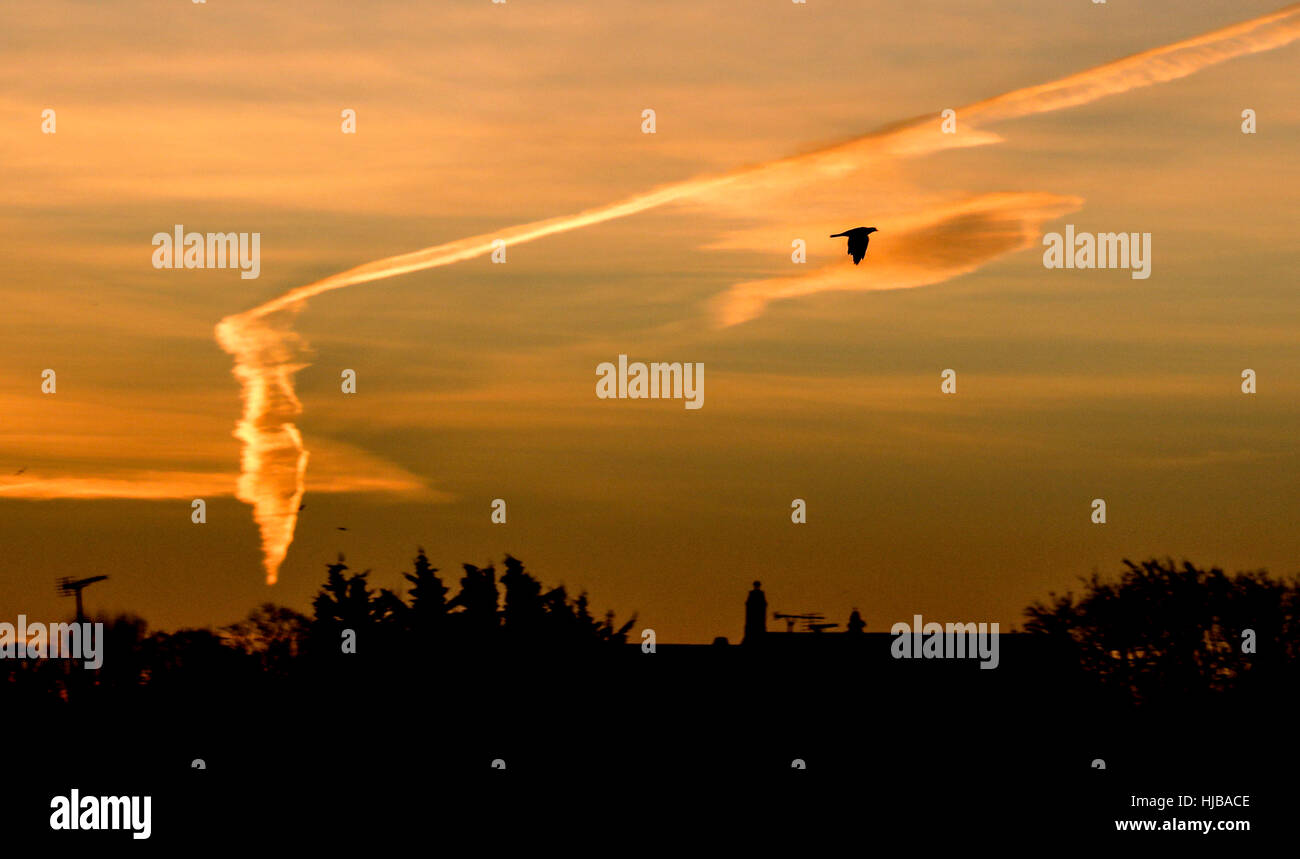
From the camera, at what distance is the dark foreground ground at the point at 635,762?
65.1 m

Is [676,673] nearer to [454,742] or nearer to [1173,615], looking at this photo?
[454,742]

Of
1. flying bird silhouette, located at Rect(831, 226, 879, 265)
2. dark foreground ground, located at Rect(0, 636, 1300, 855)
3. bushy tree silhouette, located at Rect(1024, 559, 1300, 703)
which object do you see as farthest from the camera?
bushy tree silhouette, located at Rect(1024, 559, 1300, 703)

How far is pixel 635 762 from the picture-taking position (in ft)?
220

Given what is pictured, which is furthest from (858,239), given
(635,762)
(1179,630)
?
(1179,630)

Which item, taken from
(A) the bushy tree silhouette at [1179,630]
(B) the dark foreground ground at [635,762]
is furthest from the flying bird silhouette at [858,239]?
(A) the bushy tree silhouette at [1179,630]

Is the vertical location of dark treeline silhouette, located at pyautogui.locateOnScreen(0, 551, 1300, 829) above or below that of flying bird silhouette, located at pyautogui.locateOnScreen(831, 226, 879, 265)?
below

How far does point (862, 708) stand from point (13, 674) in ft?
128

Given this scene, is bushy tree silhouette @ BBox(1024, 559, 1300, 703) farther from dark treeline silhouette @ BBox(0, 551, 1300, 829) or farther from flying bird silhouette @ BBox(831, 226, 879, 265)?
flying bird silhouette @ BBox(831, 226, 879, 265)

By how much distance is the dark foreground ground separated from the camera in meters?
65.1

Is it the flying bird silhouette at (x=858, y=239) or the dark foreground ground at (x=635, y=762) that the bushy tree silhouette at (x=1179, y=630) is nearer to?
the dark foreground ground at (x=635, y=762)

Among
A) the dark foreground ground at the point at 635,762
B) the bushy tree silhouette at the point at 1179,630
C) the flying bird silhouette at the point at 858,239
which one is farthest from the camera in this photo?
the bushy tree silhouette at the point at 1179,630

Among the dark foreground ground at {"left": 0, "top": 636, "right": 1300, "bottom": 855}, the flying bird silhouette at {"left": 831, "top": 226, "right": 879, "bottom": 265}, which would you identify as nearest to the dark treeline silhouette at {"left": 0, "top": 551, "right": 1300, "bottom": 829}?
the dark foreground ground at {"left": 0, "top": 636, "right": 1300, "bottom": 855}

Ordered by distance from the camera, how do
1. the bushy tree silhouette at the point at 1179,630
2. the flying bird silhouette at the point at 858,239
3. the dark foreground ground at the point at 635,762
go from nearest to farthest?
1. the flying bird silhouette at the point at 858,239
2. the dark foreground ground at the point at 635,762
3. the bushy tree silhouette at the point at 1179,630
